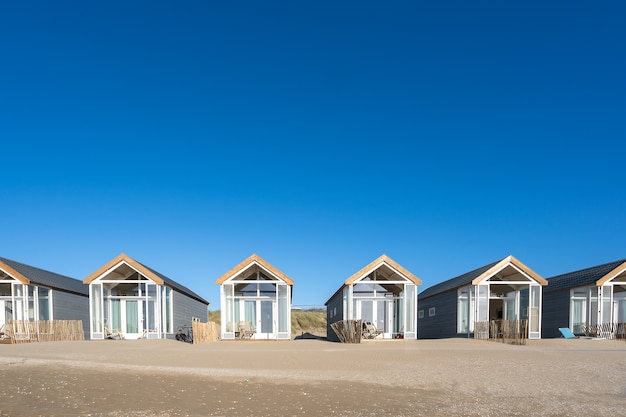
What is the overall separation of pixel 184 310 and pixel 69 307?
6405 mm

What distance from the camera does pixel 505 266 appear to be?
75.8ft

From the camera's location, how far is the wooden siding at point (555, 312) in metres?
26.1

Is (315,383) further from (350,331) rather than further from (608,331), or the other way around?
(608,331)

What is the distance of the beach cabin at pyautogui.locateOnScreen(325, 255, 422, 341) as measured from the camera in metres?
23.0

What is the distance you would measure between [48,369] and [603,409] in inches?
494

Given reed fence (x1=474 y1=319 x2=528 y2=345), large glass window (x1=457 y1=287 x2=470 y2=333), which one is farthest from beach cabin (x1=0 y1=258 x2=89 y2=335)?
reed fence (x1=474 y1=319 x2=528 y2=345)

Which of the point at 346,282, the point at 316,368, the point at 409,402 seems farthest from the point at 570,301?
the point at 409,402

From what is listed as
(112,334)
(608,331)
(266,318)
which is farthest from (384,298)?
(112,334)

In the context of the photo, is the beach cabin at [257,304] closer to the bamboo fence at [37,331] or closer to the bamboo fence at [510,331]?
the bamboo fence at [37,331]

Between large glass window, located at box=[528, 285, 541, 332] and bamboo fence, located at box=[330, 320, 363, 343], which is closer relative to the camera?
bamboo fence, located at box=[330, 320, 363, 343]

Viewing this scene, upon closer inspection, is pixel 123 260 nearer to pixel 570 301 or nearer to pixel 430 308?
pixel 430 308

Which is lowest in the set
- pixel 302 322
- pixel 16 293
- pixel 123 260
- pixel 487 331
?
pixel 302 322

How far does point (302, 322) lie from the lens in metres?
50.4

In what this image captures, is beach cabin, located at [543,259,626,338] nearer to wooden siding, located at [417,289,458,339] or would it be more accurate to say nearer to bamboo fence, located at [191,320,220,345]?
wooden siding, located at [417,289,458,339]
